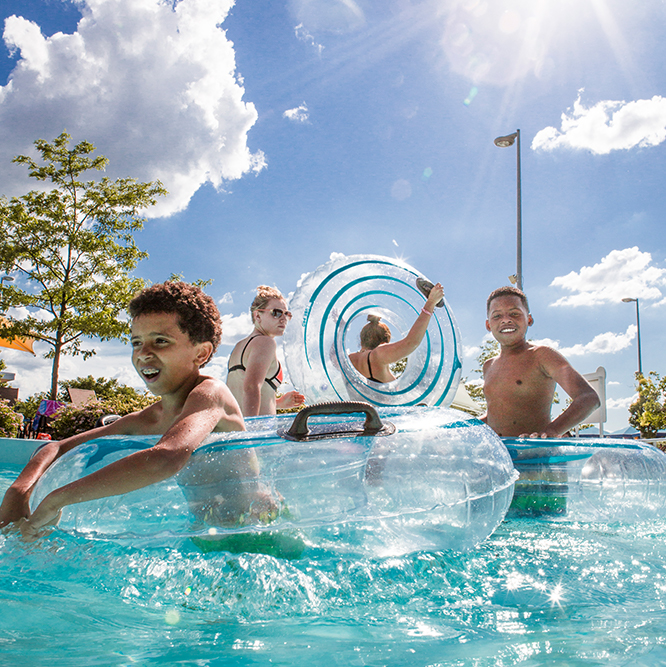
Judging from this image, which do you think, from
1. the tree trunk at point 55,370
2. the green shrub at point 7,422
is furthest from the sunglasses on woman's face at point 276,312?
the tree trunk at point 55,370

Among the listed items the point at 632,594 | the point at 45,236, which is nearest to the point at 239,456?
the point at 632,594

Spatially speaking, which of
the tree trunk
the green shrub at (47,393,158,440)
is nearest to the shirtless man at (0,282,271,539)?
the green shrub at (47,393,158,440)

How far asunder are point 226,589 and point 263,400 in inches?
90.3

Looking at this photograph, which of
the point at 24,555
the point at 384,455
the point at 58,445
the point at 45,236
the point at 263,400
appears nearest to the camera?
the point at 24,555

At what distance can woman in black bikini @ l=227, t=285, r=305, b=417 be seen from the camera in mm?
3572

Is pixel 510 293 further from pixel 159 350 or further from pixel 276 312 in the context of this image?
pixel 159 350

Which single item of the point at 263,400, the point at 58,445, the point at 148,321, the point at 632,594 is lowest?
the point at 632,594

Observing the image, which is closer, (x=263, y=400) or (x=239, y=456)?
(x=239, y=456)

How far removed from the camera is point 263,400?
12.4ft

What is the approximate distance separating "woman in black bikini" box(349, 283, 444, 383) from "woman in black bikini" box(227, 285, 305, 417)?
56cm

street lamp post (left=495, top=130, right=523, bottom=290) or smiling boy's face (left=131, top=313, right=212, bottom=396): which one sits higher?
street lamp post (left=495, top=130, right=523, bottom=290)

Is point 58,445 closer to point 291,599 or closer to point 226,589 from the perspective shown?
point 226,589

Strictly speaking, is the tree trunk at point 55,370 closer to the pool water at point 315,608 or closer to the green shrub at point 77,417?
the green shrub at point 77,417

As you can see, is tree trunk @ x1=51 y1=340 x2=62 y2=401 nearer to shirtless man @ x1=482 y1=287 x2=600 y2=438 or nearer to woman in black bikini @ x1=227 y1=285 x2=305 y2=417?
woman in black bikini @ x1=227 y1=285 x2=305 y2=417
